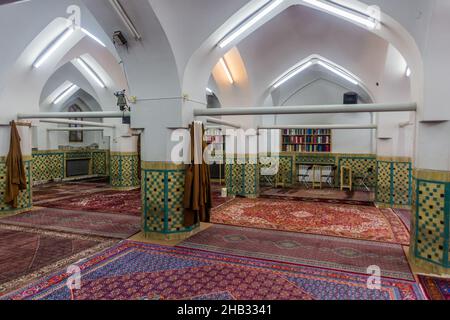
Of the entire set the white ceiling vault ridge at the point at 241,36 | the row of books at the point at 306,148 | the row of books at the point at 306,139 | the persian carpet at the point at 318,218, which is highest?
the white ceiling vault ridge at the point at 241,36

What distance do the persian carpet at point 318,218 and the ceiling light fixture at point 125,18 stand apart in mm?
2835

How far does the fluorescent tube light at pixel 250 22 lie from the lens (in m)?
4.38

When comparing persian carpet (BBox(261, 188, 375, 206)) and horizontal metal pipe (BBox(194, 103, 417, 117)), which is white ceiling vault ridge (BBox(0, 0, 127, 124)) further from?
persian carpet (BBox(261, 188, 375, 206))

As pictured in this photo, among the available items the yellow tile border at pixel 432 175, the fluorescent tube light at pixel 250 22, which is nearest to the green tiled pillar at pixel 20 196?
the fluorescent tube light at pixel 250 22

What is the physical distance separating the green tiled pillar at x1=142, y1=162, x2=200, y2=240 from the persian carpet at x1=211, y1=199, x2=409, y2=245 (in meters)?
1.03

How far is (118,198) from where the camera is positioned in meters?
6.98

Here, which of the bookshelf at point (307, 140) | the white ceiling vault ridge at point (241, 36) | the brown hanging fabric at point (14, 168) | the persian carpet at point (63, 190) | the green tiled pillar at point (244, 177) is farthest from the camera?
the bookshelf at point (307, 140)

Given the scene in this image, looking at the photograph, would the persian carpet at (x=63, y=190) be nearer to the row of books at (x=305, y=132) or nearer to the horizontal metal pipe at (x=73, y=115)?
the horizontal metal pipe at (x=73, y=115)

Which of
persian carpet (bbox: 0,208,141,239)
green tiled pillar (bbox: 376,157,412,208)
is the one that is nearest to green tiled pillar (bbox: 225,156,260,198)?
green tiled pillar (bbox: 376,157,412,208)

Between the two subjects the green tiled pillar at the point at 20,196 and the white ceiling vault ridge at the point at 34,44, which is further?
the green tiled pillar at the point at 20,196

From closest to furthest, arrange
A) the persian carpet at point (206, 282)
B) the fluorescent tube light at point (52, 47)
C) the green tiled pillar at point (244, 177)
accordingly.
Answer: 1. the persian carpet at point (206, 282)
2. the fluorescent tube light at point (52, 47)
3. the green tiled pillar at point (244, 177)

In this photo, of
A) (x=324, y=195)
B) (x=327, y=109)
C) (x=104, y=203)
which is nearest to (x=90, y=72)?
(x=104, y=203)
